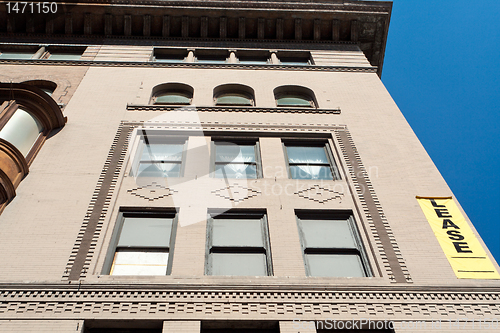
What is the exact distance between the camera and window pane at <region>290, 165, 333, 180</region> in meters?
12.0

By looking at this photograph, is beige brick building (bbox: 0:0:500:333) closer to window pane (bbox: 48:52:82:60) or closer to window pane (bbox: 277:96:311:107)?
window pane (bbox: 277:96:311:107)

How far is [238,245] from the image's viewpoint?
9.51 m

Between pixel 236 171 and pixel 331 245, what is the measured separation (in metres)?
3.54

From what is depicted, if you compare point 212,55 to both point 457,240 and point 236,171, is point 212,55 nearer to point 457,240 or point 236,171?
point 236,171

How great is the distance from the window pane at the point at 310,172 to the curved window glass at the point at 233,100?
447cm

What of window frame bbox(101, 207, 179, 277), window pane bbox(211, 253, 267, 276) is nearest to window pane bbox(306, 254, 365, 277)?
window pane bbox(211, 253, 267, 276)

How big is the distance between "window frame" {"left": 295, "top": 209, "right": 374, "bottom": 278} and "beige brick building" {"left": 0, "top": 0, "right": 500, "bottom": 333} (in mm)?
44

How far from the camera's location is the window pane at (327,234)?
9.71 meters

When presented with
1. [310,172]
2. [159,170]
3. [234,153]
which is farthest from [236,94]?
[159,170]

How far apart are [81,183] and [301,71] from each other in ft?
34.0

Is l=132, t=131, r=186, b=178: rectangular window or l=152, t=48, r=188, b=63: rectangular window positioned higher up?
l=152, t=48, r=188, b=63: rectangular window

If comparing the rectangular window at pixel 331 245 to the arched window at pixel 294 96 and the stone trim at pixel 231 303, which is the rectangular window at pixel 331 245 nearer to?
the stone trim at pixel 231 303

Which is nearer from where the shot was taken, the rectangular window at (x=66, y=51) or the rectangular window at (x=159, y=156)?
the rectangular window at (x=159, y=156)

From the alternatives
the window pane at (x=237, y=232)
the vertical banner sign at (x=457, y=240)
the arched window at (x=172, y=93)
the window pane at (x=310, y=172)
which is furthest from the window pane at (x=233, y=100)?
the vertical banner sign at (x=457, y=240)
